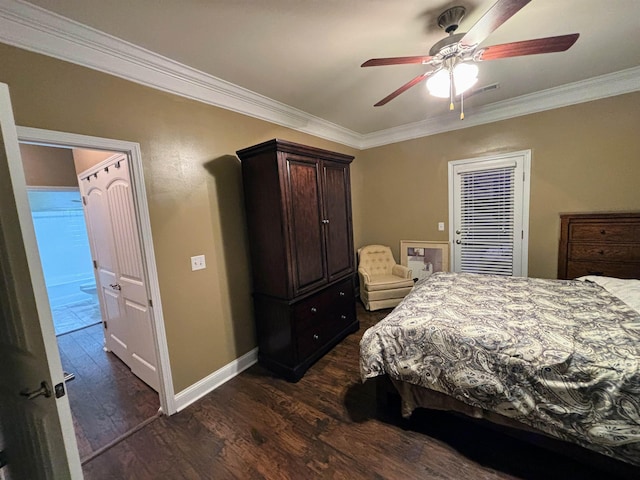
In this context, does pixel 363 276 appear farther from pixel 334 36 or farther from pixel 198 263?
pixel 334 36

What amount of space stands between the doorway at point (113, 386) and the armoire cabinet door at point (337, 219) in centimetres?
158

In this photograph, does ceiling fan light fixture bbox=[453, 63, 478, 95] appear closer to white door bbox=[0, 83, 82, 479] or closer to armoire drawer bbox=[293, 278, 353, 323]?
armoire drawer bbox=[293, 278, 353, 323]

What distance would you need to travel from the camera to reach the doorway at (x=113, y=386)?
1615 millimetres

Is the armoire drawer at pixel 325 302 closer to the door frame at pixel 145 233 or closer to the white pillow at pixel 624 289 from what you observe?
the door frame at pixel 145 233

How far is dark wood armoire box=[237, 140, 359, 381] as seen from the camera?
223 centimetres

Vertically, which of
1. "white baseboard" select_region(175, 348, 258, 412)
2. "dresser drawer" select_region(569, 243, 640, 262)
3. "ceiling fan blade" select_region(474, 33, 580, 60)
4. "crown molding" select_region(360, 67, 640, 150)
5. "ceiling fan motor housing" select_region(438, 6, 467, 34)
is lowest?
"white baseboard" select_region(175, 348, 258, 412)

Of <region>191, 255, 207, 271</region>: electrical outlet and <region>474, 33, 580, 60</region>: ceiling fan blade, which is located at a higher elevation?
<region>474, 33, 580, 60</region>: ceiling fan blade

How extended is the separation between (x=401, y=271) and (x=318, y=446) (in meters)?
2.69

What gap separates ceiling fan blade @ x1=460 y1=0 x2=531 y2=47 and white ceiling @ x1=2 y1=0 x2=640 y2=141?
0.38 metres

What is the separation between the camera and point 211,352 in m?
2.29

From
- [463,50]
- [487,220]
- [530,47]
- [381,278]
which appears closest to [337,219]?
[381,278]

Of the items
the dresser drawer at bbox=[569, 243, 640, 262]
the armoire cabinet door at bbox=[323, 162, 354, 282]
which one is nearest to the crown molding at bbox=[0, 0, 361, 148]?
the armoire cabinet door at bbox=[323, 162, 354, 282]

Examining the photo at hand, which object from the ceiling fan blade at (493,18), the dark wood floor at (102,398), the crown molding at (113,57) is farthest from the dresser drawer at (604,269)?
the dark wood floor at (102,398)

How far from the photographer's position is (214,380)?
7.52 ft
